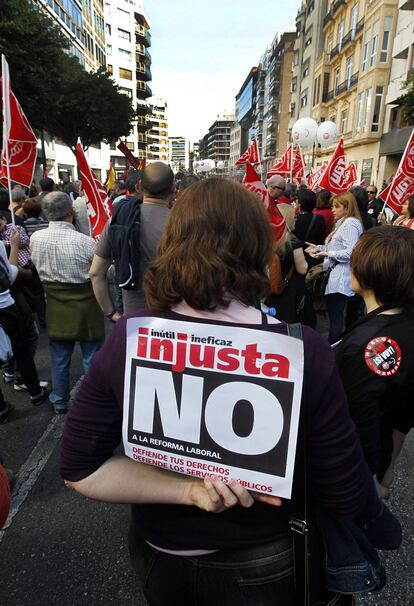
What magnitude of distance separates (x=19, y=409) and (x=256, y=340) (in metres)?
3.53

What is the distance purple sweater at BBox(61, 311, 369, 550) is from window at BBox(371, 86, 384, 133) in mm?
29450

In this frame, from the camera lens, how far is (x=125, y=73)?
65.2m

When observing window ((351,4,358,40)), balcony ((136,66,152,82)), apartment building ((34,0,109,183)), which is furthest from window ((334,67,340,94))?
balcony ((136,66,152,82))

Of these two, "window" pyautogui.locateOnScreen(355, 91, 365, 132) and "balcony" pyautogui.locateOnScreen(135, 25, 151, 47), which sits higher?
"balcony" pyautogui.locateOnScreen(135, 25, 151, 47)

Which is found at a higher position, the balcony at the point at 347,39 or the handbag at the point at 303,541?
the balcony at the point at 347,39

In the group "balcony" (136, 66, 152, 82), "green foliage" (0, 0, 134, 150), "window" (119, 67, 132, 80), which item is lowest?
"green foliage" (0, 0, 134, 150)

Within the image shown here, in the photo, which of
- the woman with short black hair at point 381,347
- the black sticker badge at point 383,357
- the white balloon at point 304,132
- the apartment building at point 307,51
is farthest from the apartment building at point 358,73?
the black sticker badge at point 383,357

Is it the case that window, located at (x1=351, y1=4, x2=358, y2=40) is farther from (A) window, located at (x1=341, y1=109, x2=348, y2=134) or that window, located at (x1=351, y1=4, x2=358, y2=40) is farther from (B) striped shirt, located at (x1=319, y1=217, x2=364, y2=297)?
(B) striped shirt, located at (x1=319, y1=217, x2=364, y2=297)

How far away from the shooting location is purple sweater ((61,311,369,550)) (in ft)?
3.03

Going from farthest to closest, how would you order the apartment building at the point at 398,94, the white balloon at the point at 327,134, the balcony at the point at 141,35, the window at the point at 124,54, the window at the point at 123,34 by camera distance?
the balcony at the point at 141,35 → the window at the point at 124,54 → the window at the point at 123,34 → the apartment building at the point at 398,94 → the white balloon at the point at 327,134

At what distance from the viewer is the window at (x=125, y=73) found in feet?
211

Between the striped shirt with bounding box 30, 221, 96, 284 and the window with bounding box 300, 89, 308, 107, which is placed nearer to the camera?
the striped shirt with bounding box 30, 221, 96, 284

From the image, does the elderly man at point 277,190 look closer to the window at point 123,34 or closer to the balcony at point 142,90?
the window at point 123,34

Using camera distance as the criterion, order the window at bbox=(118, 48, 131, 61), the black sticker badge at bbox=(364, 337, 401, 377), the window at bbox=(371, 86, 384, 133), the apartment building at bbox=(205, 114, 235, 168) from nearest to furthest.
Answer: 1. the black sticker badge at bbox=(364, 337, 401, 377)
2. the window at bbox=(371, 86, 384, 133)
3. the window at bbox=(118, 48, 131, 61)
4. the apartment building at bbox=(205, 114, 235, 168)
